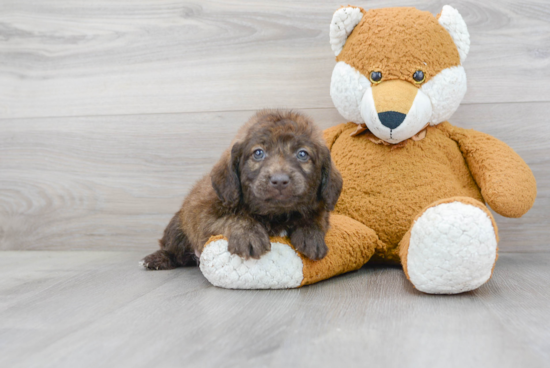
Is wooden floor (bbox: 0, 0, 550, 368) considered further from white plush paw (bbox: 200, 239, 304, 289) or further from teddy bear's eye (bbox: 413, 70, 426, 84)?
teddy bear's eye (bbox: 413, 70, 426, 84)

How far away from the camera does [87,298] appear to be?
5.50 ft

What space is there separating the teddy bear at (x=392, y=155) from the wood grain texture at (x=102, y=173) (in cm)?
54

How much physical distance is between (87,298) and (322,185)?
35.6 inches

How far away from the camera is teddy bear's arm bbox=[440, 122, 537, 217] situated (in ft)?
6.05

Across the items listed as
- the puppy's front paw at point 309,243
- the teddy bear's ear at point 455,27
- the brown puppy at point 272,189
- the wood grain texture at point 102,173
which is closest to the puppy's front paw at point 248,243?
the brown puppy at point 272,189

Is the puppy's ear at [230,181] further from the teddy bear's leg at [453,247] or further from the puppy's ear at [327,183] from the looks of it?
the teddy bear's leg at [453,247]

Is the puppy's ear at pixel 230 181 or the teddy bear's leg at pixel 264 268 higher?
the puppy's ear at pixel 230 181

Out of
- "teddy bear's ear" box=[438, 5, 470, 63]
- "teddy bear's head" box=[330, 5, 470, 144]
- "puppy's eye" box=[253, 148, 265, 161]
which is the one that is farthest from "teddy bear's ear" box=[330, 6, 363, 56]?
"puppy's eye" box=[253, 148, 265, 161]

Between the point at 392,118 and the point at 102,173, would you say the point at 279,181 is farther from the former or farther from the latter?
the point at 102,173

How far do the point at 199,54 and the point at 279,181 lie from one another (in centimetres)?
132

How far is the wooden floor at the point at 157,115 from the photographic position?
1934 millimetres

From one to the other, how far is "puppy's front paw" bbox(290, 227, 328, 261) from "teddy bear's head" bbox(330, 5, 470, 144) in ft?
1.68

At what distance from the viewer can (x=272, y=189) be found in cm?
157

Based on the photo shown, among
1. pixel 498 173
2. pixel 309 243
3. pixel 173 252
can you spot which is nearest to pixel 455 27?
pixel 498 173
